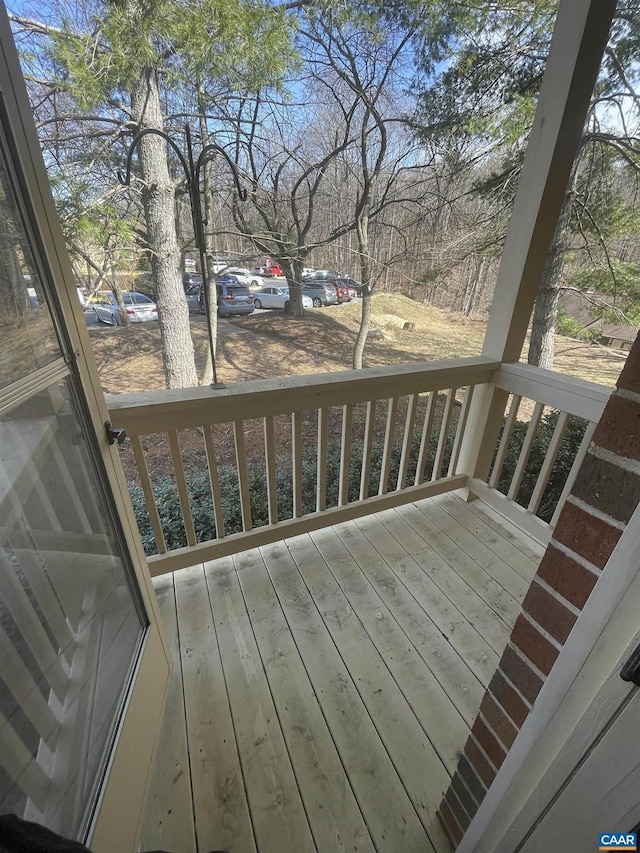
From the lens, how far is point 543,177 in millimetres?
1511

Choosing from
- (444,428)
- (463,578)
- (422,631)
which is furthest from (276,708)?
(444,428)

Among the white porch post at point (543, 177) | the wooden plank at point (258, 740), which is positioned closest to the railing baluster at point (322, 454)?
the wooden plank at point (258, 740)

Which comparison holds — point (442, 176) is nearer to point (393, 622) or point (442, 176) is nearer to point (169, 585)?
point (393, 622)

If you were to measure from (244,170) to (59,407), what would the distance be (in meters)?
2.15

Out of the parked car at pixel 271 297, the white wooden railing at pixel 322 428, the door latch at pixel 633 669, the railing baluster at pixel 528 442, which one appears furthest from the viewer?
the parked car at pixel 271 297

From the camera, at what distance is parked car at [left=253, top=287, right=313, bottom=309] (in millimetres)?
2866

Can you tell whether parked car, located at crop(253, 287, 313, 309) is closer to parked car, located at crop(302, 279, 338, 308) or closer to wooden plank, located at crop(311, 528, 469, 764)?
parked car, located at crop(302, 279, 338, 308)

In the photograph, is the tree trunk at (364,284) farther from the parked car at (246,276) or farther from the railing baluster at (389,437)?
the parked car at (246,276)

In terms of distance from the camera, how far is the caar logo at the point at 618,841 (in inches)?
17.9

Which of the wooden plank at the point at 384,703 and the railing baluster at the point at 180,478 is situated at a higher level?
the railing baluster at the point at 180,478

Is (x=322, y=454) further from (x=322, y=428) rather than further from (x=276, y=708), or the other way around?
(x=276, y=708)

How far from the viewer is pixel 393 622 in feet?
4.92

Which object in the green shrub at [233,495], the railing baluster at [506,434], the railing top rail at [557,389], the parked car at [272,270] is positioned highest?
the parked car at [272,270]

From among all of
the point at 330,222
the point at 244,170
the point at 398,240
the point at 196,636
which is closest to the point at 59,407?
the point at 196,636
